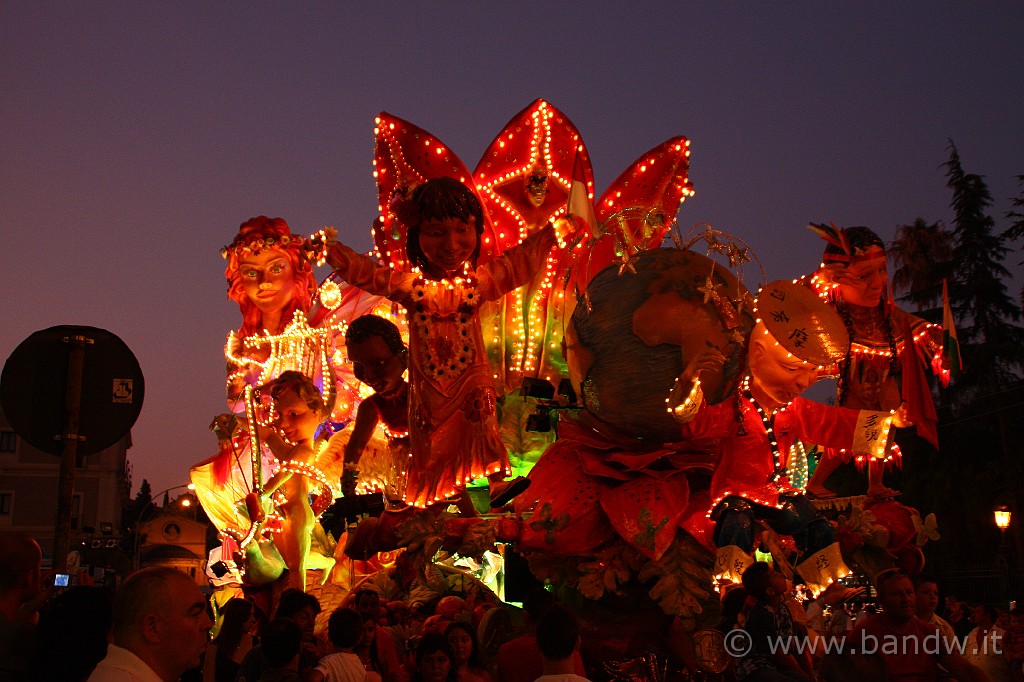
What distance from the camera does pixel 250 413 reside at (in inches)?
321

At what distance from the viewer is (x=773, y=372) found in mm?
5965

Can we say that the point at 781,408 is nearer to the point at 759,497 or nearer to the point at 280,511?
the point at 759,497

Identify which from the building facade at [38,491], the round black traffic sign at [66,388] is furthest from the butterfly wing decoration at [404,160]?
the building facade at [38,491]

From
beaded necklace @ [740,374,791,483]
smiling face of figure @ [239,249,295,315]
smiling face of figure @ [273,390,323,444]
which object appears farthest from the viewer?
smiling face of figure @ [239,249,295,315]

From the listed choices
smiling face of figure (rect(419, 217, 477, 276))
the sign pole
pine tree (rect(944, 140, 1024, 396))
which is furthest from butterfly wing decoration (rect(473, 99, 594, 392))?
pine tree (rect(944, 140, 1024, 396))

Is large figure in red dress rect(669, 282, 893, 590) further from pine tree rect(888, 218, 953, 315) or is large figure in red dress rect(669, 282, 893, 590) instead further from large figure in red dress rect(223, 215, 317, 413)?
pine tree rect(888, 218, 953, 315)

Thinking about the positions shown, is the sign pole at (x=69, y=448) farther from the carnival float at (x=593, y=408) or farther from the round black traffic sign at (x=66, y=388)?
the carnival float at (x=593, y=408)

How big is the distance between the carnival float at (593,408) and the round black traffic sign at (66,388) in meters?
2.13

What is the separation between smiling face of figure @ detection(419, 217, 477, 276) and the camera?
242 inches

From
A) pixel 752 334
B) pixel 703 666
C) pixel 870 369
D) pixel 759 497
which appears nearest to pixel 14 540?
pixel 703 666

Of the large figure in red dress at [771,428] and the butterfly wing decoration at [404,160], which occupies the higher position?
the butterfly wing decoration at [404,160]

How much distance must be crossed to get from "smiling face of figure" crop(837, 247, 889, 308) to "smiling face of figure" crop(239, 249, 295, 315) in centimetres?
478

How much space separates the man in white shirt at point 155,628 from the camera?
264cm

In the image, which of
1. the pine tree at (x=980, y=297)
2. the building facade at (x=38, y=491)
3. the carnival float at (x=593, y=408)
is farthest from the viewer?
the building facade at (x=38, y=491)
